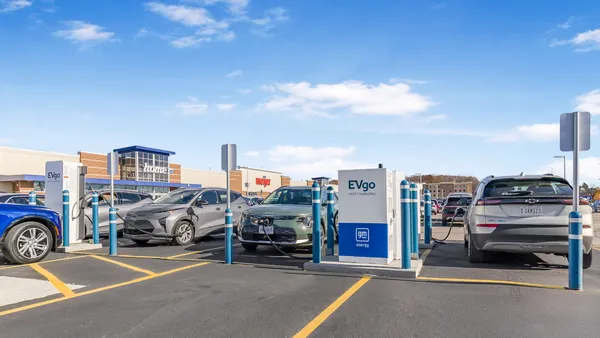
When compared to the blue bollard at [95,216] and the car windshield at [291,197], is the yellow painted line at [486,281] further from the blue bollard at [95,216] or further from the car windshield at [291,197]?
the blue bollard at [95,216]

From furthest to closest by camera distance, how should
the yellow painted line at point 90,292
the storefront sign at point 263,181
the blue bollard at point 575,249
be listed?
1. the storefront sign at point 263,181
2. the blue bollard at point 575,249
3. the yellow painted line at point 90,292

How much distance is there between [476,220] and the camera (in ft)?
25.1

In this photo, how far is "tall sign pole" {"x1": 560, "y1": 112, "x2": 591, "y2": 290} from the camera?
5.95 metres

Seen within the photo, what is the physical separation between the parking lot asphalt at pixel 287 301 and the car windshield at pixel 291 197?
2221mm

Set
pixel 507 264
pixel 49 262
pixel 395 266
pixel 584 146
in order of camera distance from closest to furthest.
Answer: pixel 584 146
pixel 395 266
pixel 507 264
pixel 49 262

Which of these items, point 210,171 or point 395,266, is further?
point 210,171

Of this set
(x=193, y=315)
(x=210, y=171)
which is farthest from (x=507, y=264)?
(x=210, y=171)

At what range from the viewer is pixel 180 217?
448 inches

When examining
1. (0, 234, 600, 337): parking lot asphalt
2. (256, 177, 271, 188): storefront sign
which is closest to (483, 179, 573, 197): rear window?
(0, 234, 600, 337): parking lot asphalt

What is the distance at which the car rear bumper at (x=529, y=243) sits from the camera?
7176 mm

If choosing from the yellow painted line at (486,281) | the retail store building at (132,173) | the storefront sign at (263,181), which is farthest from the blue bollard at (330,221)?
the storefront sign at (263,181)

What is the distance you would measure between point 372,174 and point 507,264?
3075 millimetres

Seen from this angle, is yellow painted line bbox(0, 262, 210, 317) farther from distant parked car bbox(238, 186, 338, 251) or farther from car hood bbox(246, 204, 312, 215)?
car hood bbox(246, 204, 312, 215)

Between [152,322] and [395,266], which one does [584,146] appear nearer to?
[395,266]
